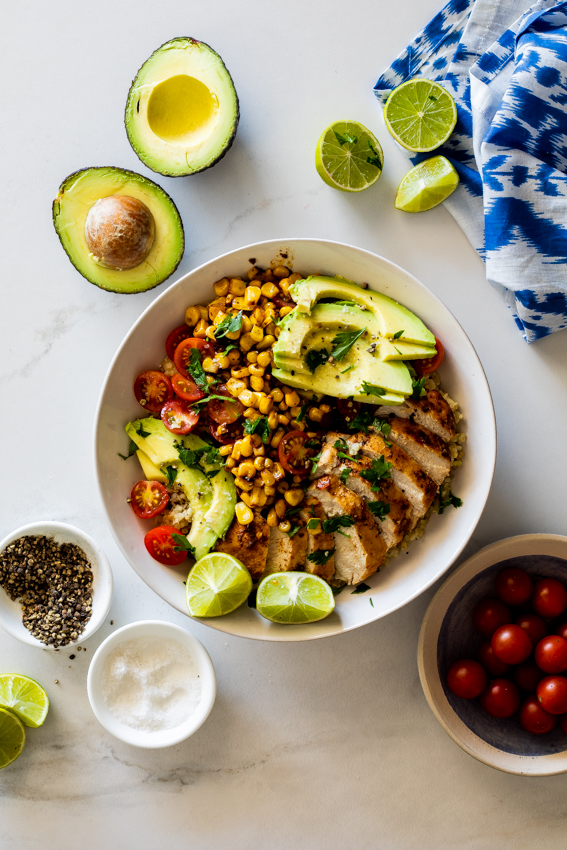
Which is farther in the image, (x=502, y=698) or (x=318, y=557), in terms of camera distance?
(x=502, y=698)

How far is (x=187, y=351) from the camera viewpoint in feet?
9.44

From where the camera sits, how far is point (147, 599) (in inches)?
128

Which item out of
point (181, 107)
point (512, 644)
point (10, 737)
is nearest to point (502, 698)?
point (512, 644)

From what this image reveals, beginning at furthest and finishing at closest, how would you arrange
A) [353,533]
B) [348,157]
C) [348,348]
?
[348,157] → [353,533] → [348,348]

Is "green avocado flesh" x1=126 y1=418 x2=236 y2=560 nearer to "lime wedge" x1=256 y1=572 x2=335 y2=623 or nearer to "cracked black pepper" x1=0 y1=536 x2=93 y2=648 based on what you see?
"lime wedge" x1=256 y1=572 x2=335 y2=623

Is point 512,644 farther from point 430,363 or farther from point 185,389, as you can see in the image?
point 185,389

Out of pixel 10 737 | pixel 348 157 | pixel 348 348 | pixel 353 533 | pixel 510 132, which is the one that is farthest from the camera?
pixel 10 737

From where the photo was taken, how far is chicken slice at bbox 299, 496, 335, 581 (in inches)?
110

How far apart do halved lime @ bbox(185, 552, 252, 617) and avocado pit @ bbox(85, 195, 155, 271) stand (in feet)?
4.77

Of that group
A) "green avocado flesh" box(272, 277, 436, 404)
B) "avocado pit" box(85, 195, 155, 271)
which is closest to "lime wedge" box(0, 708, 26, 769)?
"green avocado flesh" box(272, 277, 436, 404)

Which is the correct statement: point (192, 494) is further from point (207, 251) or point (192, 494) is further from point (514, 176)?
point (514, 176)

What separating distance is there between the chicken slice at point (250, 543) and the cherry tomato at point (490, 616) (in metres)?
1.22

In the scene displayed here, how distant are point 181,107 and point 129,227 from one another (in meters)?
0.70

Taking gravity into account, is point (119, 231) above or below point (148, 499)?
above
